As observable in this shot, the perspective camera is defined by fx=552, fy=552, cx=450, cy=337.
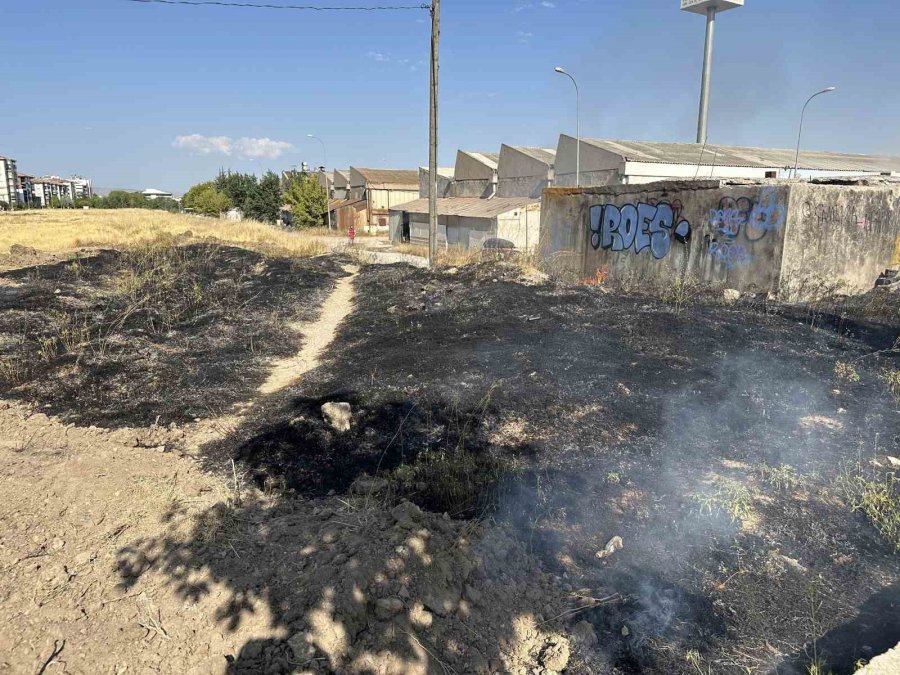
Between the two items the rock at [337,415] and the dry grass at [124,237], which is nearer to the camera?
the rock at [337,415]

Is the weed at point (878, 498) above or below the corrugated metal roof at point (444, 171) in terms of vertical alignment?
below

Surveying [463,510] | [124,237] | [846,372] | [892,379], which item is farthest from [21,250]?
[892,379]

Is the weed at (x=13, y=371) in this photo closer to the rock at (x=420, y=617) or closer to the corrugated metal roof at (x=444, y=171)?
the rock at (x=420, y=617)

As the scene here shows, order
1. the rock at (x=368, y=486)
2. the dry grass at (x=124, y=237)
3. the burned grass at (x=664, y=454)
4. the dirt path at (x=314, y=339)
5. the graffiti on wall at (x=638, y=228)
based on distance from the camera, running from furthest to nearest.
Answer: the dry grass at (x=124, y=237) < the graffiti on wall at (x=638, y=228) < the dirt path at (x=314, y=339) < the rock at (x=368, y=486) < the burned grass at (x=664, y=454)

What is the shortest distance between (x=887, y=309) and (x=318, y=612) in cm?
987

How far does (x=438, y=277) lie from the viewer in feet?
46.0

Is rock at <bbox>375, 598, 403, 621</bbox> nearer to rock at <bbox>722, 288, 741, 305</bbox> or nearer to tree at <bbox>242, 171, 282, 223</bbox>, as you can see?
rock at <bbox>722, 288, 741, 305</bbox>

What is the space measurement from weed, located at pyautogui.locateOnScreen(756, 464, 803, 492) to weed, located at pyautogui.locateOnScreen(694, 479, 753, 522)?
9.7 inches

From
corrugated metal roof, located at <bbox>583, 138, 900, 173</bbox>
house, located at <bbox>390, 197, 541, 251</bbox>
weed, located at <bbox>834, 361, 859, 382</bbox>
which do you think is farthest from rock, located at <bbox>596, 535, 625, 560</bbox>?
corrugated metal roof, located at <bbox>583, 138, 900, 173</bbox>

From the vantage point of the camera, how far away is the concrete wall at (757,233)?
33.7 feet

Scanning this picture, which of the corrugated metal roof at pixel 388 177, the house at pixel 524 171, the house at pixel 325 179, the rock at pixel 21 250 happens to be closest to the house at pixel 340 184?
the house at pixel 325 179

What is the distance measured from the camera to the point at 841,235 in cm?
1080

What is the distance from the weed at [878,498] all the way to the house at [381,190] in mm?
46831

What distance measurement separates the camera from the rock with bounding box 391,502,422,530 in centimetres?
324
